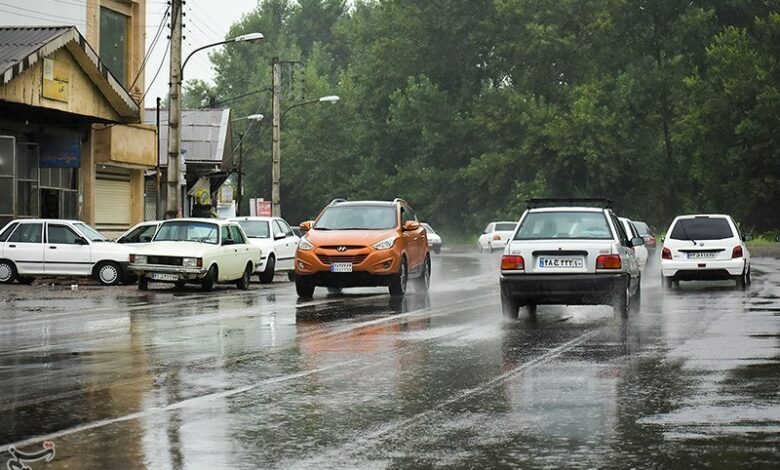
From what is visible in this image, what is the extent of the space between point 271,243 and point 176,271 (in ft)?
19.8

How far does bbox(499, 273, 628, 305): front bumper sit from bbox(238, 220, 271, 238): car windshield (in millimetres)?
16722

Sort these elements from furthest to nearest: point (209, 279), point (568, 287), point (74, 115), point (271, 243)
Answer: point (74, 115), point (271, 243), point (209, 279), point (568, 287)

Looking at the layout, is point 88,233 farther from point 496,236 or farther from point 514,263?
point 496,236

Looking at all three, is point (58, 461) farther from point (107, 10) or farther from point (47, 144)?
point (107, 10)

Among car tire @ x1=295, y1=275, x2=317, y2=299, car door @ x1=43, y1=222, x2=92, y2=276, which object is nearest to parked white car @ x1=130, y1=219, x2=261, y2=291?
car door @ x1=43, y1=222, x2=92, y2=276

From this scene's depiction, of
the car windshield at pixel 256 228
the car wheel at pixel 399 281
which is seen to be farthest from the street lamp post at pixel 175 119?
the car wheel at pixel 399 281

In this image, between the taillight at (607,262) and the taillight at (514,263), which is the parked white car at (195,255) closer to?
the taillight at (514,263)

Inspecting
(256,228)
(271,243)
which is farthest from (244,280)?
(256,228)

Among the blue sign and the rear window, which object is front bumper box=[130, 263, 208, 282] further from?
the blue sign

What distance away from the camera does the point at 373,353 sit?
14.4 metres

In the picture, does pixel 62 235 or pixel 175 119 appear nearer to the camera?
pixel 62 235

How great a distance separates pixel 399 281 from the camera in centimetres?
2525

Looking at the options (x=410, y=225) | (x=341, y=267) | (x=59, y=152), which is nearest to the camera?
(x=341, y=267)

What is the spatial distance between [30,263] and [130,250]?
248 cm
